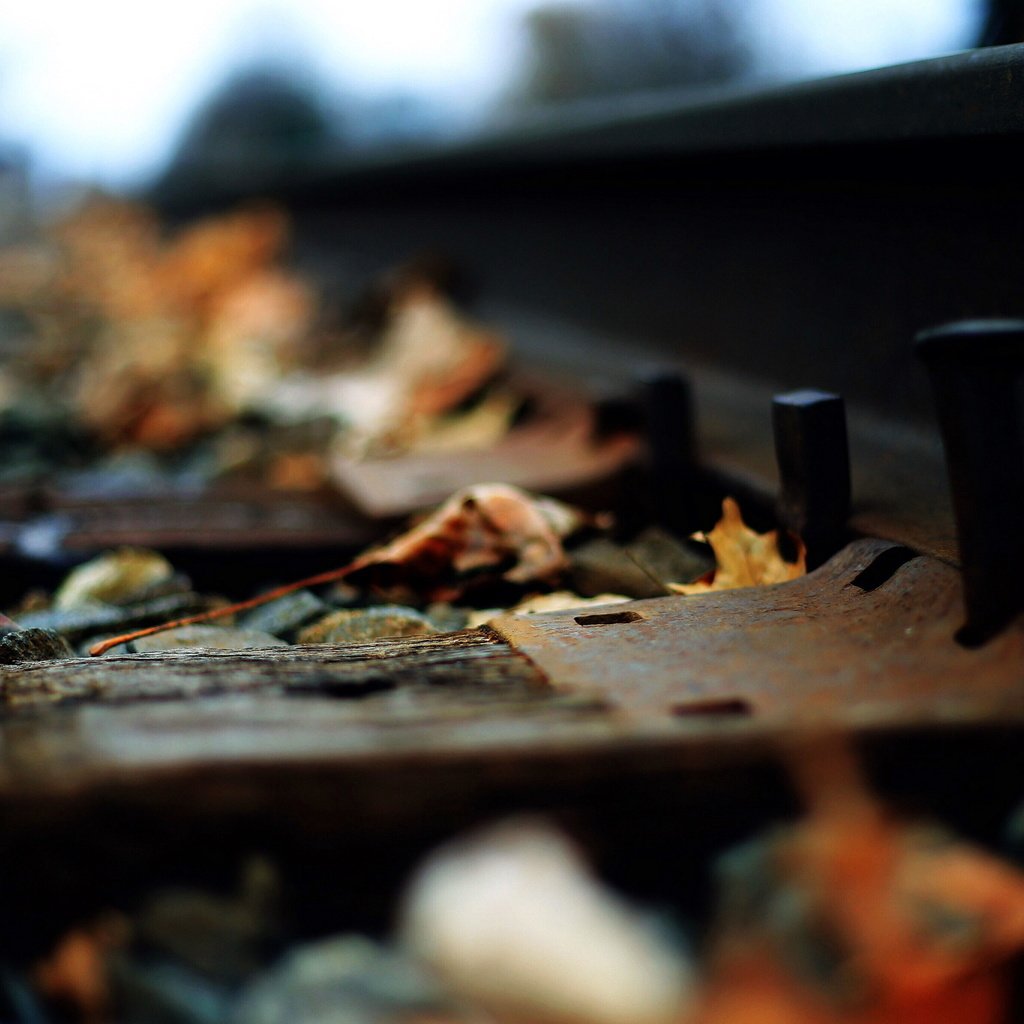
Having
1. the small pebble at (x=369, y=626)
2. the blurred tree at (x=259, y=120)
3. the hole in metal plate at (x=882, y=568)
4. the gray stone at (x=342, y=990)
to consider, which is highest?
the blurred tree at (x=259, y=120)

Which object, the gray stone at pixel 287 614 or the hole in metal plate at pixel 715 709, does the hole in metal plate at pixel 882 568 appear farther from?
the gray stone at pixel 287 614

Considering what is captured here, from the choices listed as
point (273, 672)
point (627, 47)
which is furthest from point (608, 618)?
point (627, 47)

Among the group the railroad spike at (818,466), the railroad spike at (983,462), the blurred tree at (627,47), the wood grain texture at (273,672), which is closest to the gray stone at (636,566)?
the railroad spike at (818,466)

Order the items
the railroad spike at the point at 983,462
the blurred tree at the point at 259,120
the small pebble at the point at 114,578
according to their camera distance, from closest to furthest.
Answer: the railroad spike at the point at 983,462 < the small pebble at the point at 114,578 < the blurred tree at the point at 259,120

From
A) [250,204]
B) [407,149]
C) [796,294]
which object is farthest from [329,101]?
[796,294]

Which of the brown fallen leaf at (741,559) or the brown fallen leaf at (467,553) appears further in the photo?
the brown fallen leaf at (467,553)

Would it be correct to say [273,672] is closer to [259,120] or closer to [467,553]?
[467,553]
